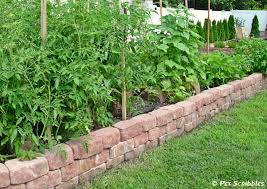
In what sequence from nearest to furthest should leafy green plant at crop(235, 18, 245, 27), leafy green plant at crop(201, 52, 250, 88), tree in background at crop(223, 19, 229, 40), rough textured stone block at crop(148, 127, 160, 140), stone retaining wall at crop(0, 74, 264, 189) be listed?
stone retaining wall at crop(0, 74, 264, 189) → rough textured stone block at crop(148, 127, 160, 140) → leafy green plant at crop(201, 52, 250, 88) → tree in background at crop(223, 19, 229, 40) → leafy green plant at crop(235, 18, 245, 27)

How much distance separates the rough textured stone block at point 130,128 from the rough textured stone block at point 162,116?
0.30 metres

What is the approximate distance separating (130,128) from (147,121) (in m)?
0.28

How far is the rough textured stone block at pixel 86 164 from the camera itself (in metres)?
3.32

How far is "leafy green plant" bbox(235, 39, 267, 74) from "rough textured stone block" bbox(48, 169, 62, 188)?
4.99 metres

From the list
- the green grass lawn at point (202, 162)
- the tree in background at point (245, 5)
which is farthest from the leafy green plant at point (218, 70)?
the tree in background at point (245, 5)

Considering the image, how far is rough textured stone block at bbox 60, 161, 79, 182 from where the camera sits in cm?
317

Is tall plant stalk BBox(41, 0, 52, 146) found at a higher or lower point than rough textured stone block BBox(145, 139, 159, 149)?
higher

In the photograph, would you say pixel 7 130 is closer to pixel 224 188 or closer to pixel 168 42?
pixel 224 188

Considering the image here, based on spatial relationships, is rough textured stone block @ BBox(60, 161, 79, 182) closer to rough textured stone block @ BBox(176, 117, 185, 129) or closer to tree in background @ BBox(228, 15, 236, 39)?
rough textured stone block @ BBox(176, 117, 185, 129)

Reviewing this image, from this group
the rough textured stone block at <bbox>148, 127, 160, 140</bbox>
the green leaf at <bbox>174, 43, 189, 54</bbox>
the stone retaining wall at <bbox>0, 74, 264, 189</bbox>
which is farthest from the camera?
the green leaf at <bbox>174, 43, 189, 54</bbox>

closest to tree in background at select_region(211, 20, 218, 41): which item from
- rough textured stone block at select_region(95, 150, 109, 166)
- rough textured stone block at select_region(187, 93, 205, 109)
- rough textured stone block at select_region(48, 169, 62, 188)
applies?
rough textured stone block at select_region(187, 93, 205, 109)

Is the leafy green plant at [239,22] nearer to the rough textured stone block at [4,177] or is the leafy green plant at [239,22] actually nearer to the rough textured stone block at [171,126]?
the rough textured stone block at [171,126]

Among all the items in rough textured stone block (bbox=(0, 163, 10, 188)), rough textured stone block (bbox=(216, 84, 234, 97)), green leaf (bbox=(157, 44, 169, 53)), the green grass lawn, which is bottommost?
the green grass lawn

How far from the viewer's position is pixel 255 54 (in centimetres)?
756
